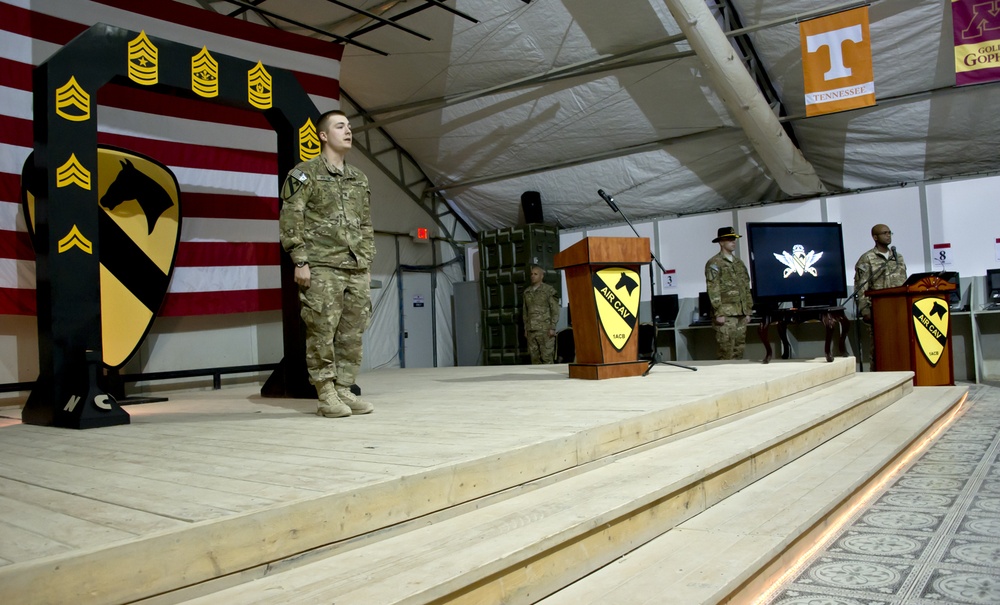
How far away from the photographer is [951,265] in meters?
7.92

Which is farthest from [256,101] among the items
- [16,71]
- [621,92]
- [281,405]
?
[621,92]

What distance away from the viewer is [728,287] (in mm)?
6391

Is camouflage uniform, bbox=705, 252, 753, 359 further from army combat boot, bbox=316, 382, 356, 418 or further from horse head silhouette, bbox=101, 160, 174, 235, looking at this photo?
horse head silhouette, bbox=101, 160, 174, 235

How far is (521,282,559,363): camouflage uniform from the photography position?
29.3 feet

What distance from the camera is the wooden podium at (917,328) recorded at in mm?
5605

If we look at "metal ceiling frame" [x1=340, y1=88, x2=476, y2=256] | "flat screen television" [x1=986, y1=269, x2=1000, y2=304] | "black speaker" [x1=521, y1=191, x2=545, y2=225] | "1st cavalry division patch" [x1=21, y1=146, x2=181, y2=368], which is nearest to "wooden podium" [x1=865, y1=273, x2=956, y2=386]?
"flat screen television" [x1=986, y1=269, x2=1000, y2=304]

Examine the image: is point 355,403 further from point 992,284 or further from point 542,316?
point 992,284

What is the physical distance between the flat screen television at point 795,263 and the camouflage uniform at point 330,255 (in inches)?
130

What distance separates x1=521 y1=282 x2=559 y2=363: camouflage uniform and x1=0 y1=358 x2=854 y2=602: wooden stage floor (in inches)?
211

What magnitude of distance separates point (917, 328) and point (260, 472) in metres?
5.64

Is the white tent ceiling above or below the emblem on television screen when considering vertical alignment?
above

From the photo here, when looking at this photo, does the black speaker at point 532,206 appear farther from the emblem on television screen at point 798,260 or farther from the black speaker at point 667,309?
the emblem on television screen at point 798,260

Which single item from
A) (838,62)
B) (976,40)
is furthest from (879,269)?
(976,40)

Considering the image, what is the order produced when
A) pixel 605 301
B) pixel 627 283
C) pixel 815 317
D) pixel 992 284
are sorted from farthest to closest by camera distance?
pixel 992 284, pixel 815 317, pixel 627 283, pixel 605 301
